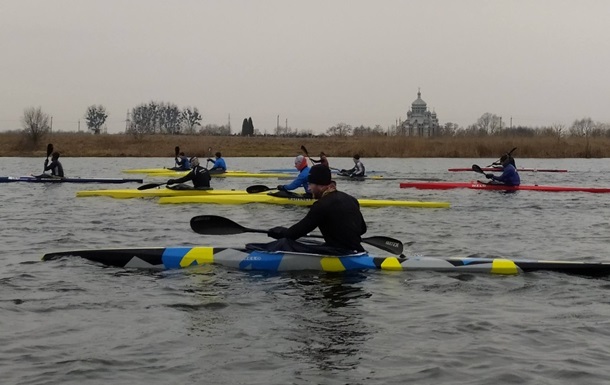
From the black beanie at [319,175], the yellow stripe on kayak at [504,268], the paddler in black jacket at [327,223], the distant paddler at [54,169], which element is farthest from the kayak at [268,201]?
the black beanie at [319,175]

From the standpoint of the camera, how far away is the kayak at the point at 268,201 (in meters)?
20.7

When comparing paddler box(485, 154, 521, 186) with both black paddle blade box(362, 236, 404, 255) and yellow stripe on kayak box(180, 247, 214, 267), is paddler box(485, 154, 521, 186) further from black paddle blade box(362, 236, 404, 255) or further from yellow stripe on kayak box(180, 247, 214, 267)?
Result: yellow stripe on kayak box(180, 247, 214, 267)

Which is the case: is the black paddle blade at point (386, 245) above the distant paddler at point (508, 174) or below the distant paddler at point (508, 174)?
below

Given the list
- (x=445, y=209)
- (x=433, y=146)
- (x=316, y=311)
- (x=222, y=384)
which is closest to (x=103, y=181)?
(x=445, y=209)

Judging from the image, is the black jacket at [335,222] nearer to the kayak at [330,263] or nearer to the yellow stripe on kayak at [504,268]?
the kayak at [330,263]

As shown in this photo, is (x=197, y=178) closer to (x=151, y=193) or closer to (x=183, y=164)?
(x=151, y=193)

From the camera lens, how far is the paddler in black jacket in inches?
408

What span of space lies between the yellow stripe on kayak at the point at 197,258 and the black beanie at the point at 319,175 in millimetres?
2029

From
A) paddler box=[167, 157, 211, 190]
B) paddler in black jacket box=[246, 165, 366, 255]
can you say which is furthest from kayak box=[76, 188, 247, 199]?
paddler in black jacket box=[246, 165, 366, 255]

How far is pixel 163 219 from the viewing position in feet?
61.4

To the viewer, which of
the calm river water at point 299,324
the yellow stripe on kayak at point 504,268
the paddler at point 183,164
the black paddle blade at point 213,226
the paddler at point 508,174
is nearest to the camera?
the calm river water at point 299,324

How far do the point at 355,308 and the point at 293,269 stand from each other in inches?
76.5

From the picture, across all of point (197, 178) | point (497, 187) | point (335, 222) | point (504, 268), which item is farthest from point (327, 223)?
point (497, 187)

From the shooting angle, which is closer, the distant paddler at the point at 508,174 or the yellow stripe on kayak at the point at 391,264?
the yellow stripe on kayak at the point at 391,264
